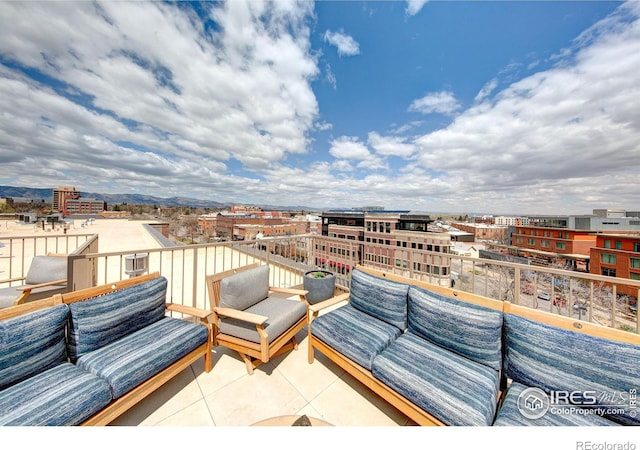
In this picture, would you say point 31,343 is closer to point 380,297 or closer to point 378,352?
point 378,352

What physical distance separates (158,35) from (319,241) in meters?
5.77

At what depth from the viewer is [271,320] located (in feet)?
7.36

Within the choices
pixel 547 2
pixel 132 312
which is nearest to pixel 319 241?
pixel 132 312

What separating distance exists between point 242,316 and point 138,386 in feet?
2.76

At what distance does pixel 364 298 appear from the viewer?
95.5 inches

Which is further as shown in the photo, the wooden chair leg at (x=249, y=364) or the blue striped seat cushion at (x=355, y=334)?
the wooden chair leg at (x=249, y=364)

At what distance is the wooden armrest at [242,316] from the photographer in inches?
78.9

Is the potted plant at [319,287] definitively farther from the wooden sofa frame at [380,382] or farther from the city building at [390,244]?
the wooden sofa frame at [380,382]

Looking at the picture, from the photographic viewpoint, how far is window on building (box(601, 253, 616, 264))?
576 inches

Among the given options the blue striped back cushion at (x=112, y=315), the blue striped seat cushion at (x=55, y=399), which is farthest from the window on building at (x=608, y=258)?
the blue striped seat cushion at (x=55, y=399)

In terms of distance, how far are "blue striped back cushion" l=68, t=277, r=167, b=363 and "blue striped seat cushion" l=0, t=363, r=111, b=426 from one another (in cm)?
21

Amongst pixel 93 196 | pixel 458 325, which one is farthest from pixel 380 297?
pixel 93 196

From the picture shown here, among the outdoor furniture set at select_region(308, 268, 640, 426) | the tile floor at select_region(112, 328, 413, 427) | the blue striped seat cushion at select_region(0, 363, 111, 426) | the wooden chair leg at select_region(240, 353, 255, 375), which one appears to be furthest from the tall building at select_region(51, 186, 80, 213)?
the outdoor furniture set at select_region(308, 268, 640, 426)
